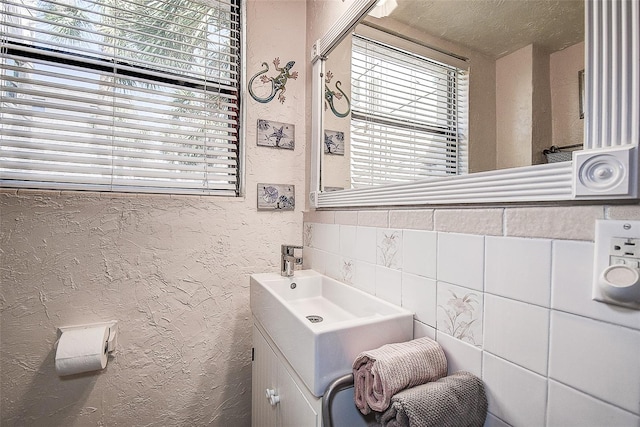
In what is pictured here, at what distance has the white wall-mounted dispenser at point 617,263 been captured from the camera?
38 cm

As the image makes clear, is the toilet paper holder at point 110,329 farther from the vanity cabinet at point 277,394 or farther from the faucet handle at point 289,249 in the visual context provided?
the faucet handle at point 289,249

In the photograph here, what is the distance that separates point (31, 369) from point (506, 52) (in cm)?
172

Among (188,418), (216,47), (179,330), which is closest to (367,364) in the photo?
(179,330)

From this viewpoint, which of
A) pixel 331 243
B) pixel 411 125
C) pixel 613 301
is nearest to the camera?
pixel 613 301

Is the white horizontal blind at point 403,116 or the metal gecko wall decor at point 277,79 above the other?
the metal gecko wall decor at point 277,79

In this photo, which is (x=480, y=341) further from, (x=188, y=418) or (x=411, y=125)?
(x=188, y=418)

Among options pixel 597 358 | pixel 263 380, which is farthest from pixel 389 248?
pixel 263 380

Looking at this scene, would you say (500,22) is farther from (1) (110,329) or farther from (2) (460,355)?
(1) (110,329)

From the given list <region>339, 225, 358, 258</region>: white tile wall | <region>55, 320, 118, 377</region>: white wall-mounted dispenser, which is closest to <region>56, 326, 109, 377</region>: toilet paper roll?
<region>55, 320, 118, 377</region>: white wall-mounted dispenser

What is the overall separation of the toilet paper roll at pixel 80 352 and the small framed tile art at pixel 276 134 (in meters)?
0.98

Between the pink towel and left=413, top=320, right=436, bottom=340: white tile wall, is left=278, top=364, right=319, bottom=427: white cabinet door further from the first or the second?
left=413, top=320, right=436, bottom=340: white tile wall

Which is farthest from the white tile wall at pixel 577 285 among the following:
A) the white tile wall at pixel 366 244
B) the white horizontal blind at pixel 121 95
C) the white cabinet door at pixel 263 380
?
the white horizontal blind at pixel 121 95

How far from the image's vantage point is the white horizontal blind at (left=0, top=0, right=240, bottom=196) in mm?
1008

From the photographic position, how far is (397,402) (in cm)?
51
